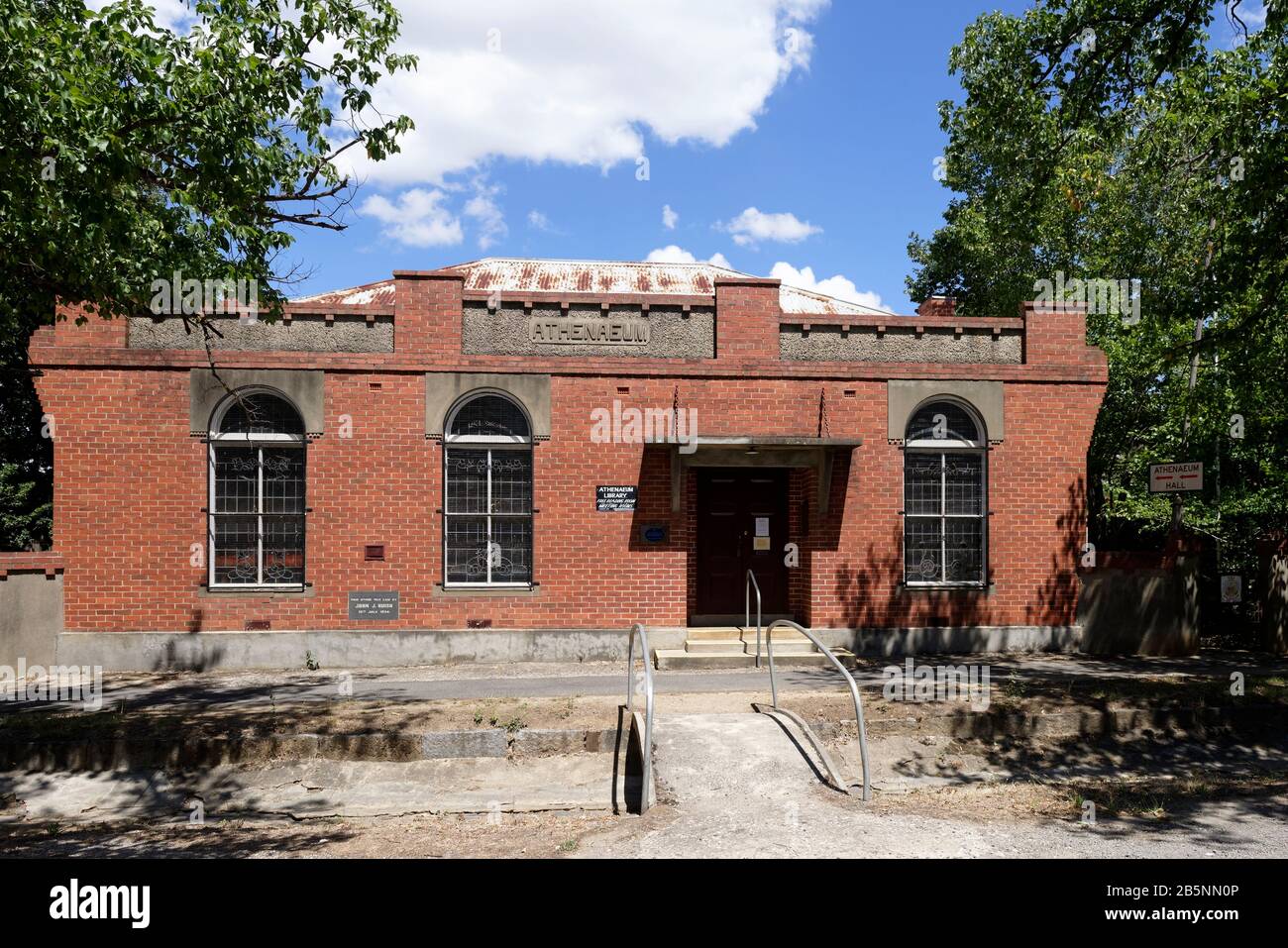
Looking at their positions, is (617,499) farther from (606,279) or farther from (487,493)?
(606,279)

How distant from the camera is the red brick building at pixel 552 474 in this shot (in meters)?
12.3

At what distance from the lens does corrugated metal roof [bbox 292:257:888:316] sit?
61.2 feet

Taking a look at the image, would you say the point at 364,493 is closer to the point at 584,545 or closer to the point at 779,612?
the point at 584,545

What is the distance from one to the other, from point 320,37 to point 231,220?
229 cm

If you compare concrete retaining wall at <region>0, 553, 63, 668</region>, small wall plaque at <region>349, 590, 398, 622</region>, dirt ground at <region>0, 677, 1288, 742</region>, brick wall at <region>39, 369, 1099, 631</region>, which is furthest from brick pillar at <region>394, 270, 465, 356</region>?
concrete retaining wall at <region>0, 553, 63, 668</region>

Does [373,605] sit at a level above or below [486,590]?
below

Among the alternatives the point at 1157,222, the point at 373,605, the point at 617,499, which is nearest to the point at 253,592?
the point at 373,605

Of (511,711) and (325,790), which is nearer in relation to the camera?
(325,790)

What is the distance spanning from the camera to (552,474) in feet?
42.3

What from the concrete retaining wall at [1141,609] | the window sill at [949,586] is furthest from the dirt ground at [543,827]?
the concrete retaining wall at [1141,609]

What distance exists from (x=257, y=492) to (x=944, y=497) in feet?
35.1

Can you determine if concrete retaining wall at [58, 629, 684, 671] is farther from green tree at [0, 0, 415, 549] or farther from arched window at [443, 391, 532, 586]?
green tree at [0, 0, 415, 549]

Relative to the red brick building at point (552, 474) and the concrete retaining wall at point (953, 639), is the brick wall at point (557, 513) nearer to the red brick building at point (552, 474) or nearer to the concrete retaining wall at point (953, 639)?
the red brick building at point (552, 474)

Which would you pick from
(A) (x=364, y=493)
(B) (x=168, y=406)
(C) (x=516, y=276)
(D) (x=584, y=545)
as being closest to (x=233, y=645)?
(A) (x=364, y=493)
